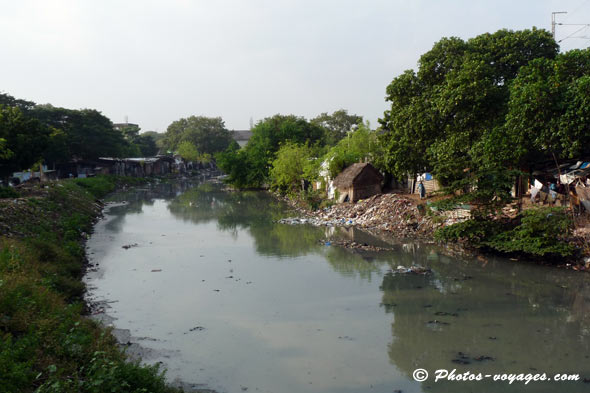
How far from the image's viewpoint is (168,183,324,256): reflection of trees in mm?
15858

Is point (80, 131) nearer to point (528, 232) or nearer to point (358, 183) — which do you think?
point (358, 183)

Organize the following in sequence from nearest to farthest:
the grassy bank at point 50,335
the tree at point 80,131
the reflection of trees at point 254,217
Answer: the grassy bank at point 50,335, the reflection of trees at point 254,217, the tree at point 80,131

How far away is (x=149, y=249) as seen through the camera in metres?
15.3

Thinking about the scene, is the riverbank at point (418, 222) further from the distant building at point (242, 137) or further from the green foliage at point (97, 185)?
the distant building at point (242, 137)

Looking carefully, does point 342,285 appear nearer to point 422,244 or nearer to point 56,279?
point 422,244

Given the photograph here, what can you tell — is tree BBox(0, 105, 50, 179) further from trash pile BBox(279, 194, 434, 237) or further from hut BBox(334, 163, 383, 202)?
hut BBox(334, 163, 383, 202)

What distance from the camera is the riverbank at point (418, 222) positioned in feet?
37.9

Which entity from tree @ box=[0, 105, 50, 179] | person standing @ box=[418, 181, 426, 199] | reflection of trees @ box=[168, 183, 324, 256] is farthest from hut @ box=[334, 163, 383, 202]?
tree @ box=[0, 105, 50, 179]

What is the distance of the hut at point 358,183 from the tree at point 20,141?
15.6 metres

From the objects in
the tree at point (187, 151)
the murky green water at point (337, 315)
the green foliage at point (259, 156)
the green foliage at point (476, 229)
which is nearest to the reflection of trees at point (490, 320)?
the murky green water at point (337, 315)

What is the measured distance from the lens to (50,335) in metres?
5.96

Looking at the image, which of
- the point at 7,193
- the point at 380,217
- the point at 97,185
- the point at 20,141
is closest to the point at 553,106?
the point at 380,217

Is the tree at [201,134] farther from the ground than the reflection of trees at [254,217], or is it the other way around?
the tree at [201,134]

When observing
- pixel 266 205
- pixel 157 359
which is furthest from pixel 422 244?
pixel 266 205
